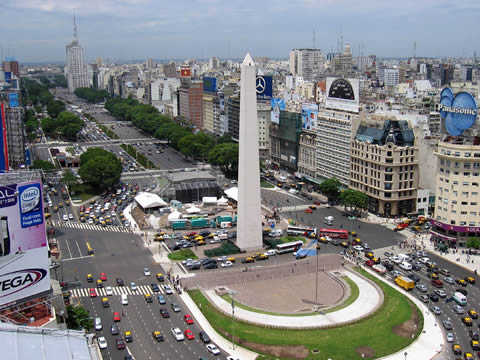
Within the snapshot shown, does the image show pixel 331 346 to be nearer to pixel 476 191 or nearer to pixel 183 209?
pixel 476 191

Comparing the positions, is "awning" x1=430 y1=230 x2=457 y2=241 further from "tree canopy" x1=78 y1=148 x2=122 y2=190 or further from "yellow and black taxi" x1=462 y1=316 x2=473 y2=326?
"tree canopy" x1=78 y1=148 x2=122 y2=190

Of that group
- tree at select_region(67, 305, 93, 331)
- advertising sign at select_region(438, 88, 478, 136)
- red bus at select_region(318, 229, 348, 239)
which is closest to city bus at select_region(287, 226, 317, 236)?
red bus at select_region(318, 229, 348, 239)

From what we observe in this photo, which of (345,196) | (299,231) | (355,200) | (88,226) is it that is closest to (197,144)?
(88,226)

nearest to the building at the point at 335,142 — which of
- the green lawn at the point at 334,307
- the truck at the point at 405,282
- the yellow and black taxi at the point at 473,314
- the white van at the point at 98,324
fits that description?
the truck at the point at 405,282

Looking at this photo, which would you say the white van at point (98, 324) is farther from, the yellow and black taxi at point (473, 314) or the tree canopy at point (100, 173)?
the tree canopy at point (100, 173)

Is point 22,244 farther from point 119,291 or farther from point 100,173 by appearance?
point 100,173

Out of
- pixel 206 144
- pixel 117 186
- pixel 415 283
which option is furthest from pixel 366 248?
pixel 206 144
